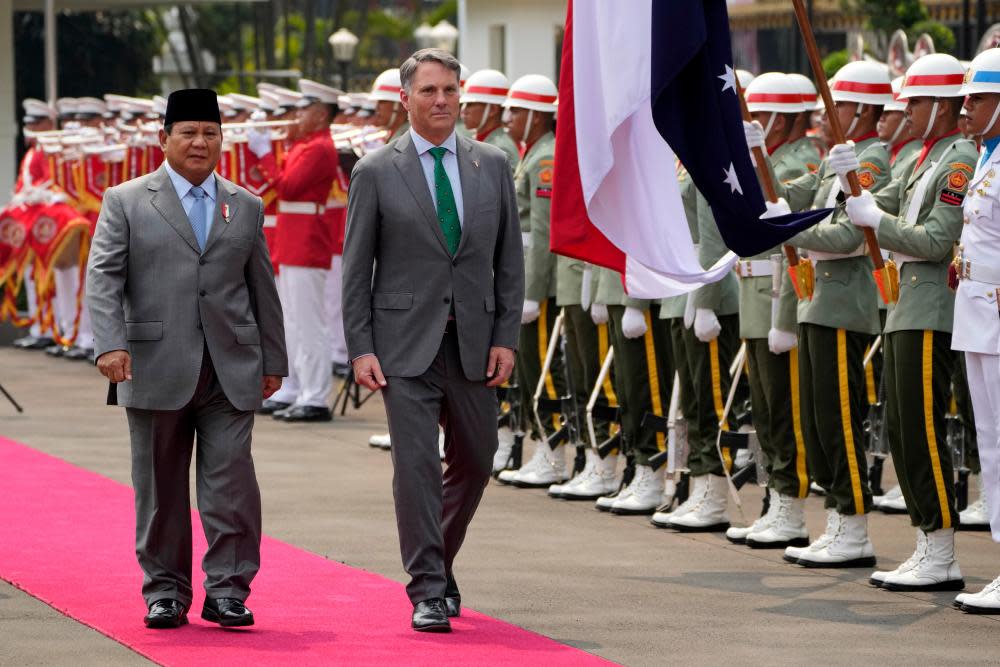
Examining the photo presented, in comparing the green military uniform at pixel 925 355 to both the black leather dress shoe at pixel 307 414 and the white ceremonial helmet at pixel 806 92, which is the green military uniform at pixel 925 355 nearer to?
the white ceremonial helmet at pixel 806 92

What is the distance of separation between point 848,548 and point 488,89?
4.23 meters

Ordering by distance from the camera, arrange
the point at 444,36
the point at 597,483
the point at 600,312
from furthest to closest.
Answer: the point at 444,36
the point at 597,483
the point at 600,312

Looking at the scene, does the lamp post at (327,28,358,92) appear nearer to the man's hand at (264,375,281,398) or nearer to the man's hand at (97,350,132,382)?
the man's hand at (264,375,281,398)

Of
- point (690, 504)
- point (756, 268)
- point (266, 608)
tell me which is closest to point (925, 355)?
point (756, 268)

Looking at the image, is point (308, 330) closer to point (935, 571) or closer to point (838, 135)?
point (935, 571)

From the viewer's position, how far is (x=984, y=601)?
25.5 ft

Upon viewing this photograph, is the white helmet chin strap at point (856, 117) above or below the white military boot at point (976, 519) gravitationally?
above

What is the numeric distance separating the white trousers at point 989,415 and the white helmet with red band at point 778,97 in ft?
6.52

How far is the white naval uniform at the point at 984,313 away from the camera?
7773 millimetres

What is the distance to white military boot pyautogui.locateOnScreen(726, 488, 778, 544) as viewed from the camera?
31.2 ft

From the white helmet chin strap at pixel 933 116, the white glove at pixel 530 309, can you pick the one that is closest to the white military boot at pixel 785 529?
the white helmet chin strap at pixel 933 116

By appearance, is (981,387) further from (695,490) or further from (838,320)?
(695,490)

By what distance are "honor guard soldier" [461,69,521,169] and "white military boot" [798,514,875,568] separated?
3815 millimetres

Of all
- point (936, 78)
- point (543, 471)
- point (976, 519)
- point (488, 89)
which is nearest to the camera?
point (936, 78)
